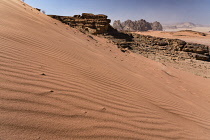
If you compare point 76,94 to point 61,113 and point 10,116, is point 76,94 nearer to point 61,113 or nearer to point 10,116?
A: point 61,113

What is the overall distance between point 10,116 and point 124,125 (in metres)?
1.27

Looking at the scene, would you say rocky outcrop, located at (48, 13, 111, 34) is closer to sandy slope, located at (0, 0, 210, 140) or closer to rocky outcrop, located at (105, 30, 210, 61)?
rocky outcrop, located at (105, 30, 210, 61)

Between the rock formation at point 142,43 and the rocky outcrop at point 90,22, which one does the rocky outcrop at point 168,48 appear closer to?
the rock formation at point 142,43

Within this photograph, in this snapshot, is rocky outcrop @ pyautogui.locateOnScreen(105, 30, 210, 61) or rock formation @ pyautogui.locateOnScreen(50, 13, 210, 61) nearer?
rocky outcrop @ pyautogui.locateOnScreen(105, 30, 210, 61)

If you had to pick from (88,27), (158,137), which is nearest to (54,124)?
(158,137)

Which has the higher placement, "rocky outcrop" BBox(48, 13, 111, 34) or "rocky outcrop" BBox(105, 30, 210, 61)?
"rocky outcrop" BBox(48, 13, 111, 34)

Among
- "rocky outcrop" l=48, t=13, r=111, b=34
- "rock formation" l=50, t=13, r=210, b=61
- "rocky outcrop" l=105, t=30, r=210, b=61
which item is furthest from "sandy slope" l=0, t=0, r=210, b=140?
"rocky outcrop" l=48, t=13, r=111, b=34

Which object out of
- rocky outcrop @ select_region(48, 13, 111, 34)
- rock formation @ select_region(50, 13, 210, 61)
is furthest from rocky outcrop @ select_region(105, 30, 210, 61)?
rocky outcrop @ select_region(48, 13, 111, 34)

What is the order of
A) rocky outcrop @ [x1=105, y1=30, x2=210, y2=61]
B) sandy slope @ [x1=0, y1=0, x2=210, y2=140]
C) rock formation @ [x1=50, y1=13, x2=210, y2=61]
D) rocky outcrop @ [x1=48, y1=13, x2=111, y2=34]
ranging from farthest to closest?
rocky outcrop @ [x1=48, y1=13, x2=111, y2=34], rock formation @ [x1=50, y1=13, x2=210, y2=61], rocky outcrop @ [x1=105, y1=30, x2=210, y2=61], sandy slope @ [x1=0, y1=0, x2=210, y2=140]

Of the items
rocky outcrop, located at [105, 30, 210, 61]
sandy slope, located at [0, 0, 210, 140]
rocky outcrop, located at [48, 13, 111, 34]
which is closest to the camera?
sandy slope, located at [0, 0, 210, 140]

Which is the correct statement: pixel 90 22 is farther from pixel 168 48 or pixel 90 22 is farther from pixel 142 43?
pixel 168 48

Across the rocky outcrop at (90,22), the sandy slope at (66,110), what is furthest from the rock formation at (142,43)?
the sandy slope at (66,110)

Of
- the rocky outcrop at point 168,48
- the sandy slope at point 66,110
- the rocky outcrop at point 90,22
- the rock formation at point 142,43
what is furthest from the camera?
the rocky outcrop at point 90,22

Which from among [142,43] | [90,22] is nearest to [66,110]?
[142,43]
